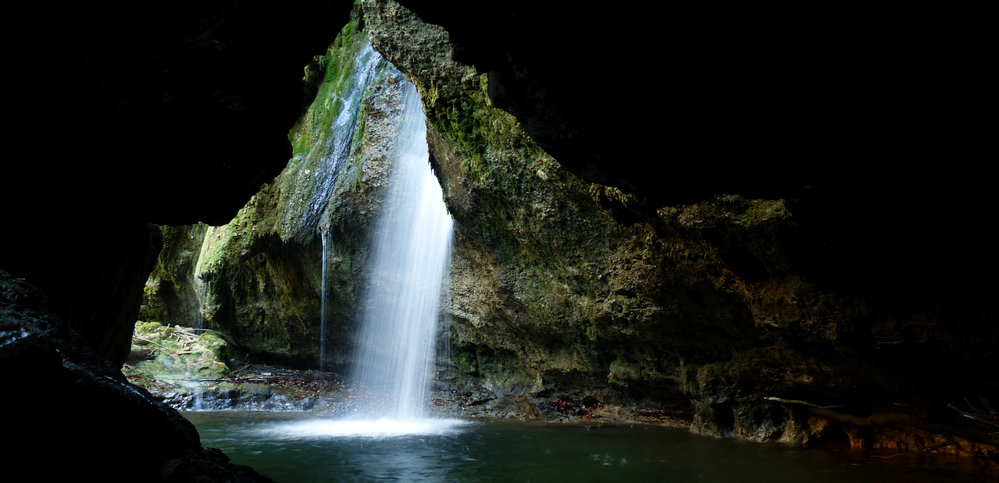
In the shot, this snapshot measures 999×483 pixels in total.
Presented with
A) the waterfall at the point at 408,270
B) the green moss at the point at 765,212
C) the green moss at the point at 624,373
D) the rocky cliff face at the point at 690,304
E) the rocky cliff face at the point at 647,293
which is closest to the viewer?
the green moss at the point at 765,212

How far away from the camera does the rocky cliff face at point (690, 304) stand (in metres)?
7.65

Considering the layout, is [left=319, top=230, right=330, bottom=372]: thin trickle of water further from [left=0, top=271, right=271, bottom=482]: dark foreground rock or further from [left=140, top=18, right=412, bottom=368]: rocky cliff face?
[left=0, top=271, right=271, bottom=482]: dark foreground rock

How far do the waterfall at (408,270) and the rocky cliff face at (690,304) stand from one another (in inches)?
66.4

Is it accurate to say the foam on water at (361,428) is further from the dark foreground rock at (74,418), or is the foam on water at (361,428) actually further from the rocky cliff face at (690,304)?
the dark foreground rock at (74,418)

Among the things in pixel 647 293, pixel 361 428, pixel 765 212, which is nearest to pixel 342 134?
pixel 361 428

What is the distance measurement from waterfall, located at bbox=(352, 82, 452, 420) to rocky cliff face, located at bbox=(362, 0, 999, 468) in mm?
1686

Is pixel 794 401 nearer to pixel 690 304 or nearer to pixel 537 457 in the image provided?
pixel 690 304

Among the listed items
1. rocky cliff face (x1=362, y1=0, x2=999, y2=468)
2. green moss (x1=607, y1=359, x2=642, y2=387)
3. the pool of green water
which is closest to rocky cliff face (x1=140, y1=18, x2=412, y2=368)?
rocky cliff face (x1=362, y1=0, x2=999, y2=468)

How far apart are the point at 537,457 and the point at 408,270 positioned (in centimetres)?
772

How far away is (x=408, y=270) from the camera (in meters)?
16.1

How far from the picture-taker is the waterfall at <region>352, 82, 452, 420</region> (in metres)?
15.6

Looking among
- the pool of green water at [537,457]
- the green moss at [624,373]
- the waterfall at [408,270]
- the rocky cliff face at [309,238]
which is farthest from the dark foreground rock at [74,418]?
the rocky cliff face at [309,238]

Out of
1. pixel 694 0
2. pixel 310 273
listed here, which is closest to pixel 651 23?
pixel 694 0

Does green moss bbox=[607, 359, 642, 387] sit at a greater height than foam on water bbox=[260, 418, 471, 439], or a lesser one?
greater
